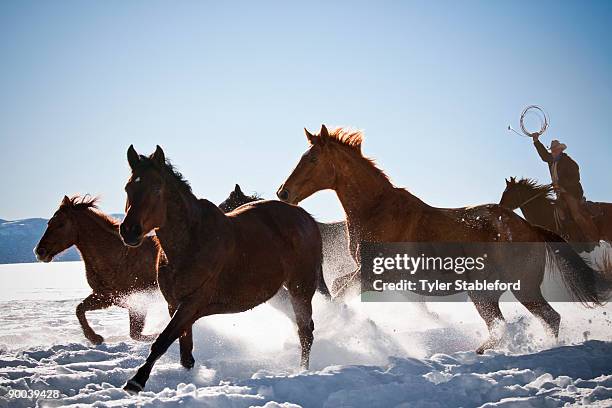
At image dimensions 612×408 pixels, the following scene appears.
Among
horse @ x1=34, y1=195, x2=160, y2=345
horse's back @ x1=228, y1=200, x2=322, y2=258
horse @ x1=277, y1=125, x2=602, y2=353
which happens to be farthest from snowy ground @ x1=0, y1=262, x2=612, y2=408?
horse's back @ x1=228, y1=200, x2=322, y2=258

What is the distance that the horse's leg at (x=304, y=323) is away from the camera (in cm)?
677

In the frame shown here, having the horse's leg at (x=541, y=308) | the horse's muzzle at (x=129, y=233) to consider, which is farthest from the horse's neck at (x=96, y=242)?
the horse's leg at (x=541, y=308)

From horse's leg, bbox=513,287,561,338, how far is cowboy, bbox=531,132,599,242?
364cm

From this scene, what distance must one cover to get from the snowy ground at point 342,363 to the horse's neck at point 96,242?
29.6 inches

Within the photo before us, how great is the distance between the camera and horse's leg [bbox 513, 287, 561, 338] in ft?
24.5

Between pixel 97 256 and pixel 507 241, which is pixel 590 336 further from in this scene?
pixel 97 256

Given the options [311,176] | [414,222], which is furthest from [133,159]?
[414,222]

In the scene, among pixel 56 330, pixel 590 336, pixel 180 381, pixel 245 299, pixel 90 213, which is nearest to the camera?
pixel 180 381

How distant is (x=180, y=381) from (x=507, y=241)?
165 inches

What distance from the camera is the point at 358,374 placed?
17.9ft

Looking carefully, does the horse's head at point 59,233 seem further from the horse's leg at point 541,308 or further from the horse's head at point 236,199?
the horse's leg at point 541,308

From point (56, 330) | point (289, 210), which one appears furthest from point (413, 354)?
point (56, 330)

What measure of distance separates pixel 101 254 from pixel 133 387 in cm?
426

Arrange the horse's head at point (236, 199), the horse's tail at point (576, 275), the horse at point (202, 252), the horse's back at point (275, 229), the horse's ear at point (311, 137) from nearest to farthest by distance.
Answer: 1. the horse at point (202, 252)
2. the horse's back at point (275, 229)
3. the horse's tail at point (576, 275)
4. the horse's ear at point (311, 137)
5. the horse's head at point (236, 199)
